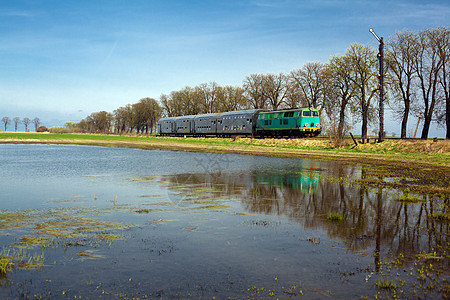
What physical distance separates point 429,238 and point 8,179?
17973 millimetres

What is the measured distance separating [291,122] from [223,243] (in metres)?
40.3

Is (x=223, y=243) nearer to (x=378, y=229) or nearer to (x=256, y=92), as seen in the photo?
(x=378, y=229)

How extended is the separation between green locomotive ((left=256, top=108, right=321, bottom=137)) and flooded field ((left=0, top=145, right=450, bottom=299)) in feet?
102

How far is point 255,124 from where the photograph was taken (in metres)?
55.0

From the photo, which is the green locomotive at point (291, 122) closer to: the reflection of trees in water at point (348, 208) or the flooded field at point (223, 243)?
the reflection of trees in water at point (348, 208)

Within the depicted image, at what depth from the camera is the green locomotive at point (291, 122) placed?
45.4 m

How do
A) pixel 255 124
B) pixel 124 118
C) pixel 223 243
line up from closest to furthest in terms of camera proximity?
pixel 223 243 → pixel 255 124 → pixel 124 118

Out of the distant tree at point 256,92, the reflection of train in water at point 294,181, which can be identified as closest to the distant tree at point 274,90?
the distant tree at point 256,92

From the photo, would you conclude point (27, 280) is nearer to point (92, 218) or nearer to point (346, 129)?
point (92, 218)

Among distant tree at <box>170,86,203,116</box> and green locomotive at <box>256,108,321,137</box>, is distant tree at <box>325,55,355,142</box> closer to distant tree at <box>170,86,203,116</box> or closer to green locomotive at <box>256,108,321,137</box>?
green locomotive at <box>256,108,321,137</box>

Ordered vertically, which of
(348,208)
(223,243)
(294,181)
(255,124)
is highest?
(255,124)

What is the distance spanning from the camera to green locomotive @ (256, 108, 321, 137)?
4541 centimetres

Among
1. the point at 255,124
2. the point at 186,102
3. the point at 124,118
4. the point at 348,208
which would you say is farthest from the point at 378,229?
the point at 124,118

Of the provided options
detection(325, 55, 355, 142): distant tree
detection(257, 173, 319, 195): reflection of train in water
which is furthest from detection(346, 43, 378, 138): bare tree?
detection(257, 173, 319, 195): reflection of train in water
